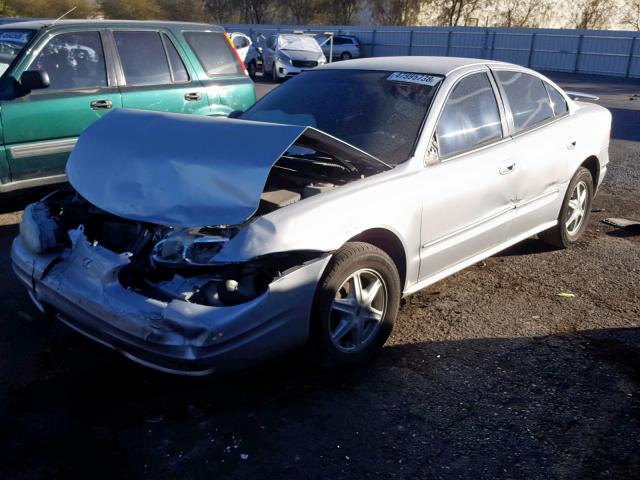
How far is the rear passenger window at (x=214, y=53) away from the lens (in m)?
7.03

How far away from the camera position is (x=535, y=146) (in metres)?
4.77

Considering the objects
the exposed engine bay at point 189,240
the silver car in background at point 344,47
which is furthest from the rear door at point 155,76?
the silver car in background at point 344,47

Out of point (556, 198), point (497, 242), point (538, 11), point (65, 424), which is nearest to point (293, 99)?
point (497, 242)

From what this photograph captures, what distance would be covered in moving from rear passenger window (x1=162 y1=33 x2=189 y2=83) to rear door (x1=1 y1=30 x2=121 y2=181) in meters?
0.70

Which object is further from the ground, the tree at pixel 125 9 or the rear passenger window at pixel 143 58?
the rear passenger window at pixel 143 58

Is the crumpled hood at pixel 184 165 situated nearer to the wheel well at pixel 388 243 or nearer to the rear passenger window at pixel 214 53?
the wheel well at pixel 388 243

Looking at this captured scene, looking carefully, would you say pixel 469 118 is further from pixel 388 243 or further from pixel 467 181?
pixel 388 243

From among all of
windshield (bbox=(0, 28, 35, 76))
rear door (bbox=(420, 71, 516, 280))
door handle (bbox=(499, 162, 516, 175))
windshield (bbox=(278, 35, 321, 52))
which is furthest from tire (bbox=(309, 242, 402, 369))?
windshield (bbox=(278, 35, 321, 52))

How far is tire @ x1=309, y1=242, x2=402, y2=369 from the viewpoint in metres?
3.25

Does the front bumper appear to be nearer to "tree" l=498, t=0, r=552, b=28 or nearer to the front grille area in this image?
the front grille area

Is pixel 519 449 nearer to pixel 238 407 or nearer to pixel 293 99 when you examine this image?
pixel 238 407

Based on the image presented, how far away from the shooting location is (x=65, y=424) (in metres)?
3.05

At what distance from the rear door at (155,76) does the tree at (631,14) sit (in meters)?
40.9

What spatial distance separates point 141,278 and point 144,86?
12.6 feet
